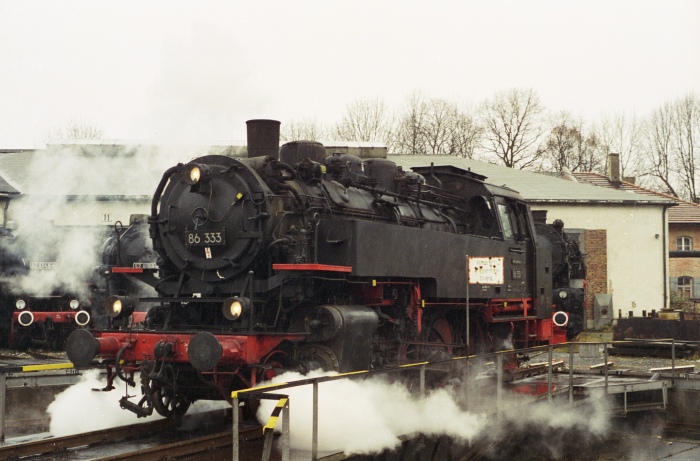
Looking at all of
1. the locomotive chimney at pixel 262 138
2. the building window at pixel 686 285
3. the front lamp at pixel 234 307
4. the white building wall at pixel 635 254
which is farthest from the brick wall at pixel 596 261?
the front lamp at pixel 234 307

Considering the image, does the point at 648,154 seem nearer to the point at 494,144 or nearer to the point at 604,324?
the point at 494,144

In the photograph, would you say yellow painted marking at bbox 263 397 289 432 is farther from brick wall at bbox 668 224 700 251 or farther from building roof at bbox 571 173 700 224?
brick wall at bbox 668 224 700 251

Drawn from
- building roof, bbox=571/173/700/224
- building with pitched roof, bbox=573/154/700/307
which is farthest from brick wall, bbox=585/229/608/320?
building roof, bbox=571/173/700/224

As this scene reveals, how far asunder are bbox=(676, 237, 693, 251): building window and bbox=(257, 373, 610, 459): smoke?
3307cm

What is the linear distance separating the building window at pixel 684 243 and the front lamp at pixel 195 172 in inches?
1469

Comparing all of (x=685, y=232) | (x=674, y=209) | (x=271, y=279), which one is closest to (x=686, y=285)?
(x=685, y=232)

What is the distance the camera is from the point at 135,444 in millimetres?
8312

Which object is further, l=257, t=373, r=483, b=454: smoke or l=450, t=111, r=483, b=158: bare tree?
l=450, t=111, r=483, b=158: bare tree

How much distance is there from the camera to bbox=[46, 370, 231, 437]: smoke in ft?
30.7

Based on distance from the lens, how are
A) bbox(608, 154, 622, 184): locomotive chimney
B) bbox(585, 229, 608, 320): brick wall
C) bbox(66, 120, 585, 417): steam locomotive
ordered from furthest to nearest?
bbox(608, 154, 622, 184): locomotive chimney → bbox(585, 229, 608, 320): brick wall → bbox(66, 120, 585, 417): steam locomotive

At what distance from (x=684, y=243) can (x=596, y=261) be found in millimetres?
15104

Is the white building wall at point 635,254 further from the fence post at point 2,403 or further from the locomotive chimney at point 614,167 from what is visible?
the fence post at point 2,403

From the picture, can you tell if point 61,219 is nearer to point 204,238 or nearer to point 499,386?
point 204,238

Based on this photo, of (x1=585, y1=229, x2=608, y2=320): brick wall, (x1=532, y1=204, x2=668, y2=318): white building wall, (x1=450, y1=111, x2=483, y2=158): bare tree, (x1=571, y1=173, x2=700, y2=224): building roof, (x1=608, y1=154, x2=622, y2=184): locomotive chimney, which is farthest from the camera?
(x1=450, y1=111, x2=483, y2=158): bare tree
